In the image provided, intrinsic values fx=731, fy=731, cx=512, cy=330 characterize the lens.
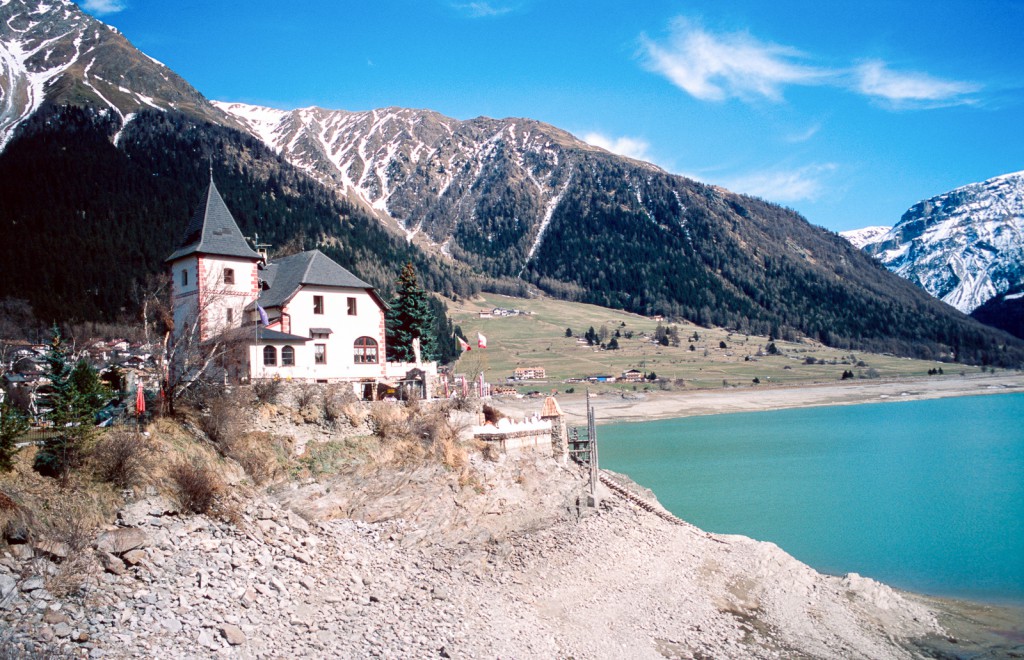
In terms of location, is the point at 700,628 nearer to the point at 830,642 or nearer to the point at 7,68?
the point at 830,642

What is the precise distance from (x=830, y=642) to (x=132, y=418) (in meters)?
22.4

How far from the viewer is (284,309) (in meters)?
33.1

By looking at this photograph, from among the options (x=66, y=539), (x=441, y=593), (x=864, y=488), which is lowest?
(x=864, y=488)

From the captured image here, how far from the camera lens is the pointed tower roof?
32906mm

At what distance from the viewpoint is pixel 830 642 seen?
22.2m

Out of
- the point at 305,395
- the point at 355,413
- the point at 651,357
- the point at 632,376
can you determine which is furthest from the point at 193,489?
the point at 651,357

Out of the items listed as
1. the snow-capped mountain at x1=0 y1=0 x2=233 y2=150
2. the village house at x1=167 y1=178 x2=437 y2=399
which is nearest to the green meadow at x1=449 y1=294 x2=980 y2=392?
the village house at x1=167 y1=178 x2=437 y2=399

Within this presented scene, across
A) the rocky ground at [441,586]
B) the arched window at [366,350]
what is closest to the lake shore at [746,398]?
the arched window at [366,350]

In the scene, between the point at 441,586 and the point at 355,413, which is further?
the point at 355,413

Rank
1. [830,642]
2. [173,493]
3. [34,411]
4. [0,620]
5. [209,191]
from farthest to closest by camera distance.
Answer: [209,191] → [34,411] → [830,642] → [173,493] → [0,620]

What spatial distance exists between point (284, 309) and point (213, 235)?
4.75 metres

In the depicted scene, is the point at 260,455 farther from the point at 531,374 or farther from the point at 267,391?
the point at 531,374

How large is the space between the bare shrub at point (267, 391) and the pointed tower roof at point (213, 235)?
30.5 feet

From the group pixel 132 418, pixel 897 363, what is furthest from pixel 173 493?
pixel 897 363
